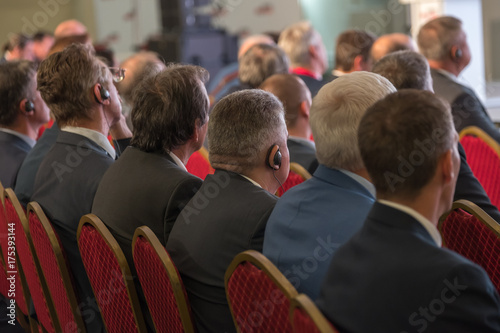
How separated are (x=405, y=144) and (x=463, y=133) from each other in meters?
1.96

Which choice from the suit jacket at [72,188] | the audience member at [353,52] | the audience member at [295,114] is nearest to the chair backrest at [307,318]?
the suit jacket at [72,188]

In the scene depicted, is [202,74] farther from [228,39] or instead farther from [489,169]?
[228,39]

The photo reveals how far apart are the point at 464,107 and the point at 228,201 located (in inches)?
88.4

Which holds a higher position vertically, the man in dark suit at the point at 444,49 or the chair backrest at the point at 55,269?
the man in dark suit at the point at 444,49

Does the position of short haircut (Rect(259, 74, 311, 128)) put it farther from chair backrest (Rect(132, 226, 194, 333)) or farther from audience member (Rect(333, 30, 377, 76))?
audience member (Rect(333, 30, 377, 76))

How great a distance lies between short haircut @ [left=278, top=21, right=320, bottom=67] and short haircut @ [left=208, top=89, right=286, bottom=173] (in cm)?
368

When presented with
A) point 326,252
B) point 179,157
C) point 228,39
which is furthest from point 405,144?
point 228,39

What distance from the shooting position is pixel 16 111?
142 inches

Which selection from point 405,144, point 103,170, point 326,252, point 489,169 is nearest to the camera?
point 405,144

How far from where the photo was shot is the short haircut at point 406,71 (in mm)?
3025

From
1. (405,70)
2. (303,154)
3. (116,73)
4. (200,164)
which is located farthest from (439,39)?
(116,73)

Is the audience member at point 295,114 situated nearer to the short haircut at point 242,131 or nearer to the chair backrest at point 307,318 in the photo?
the short haircut at point 242,131

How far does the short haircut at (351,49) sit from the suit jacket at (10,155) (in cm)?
277

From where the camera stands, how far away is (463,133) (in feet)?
10.5
